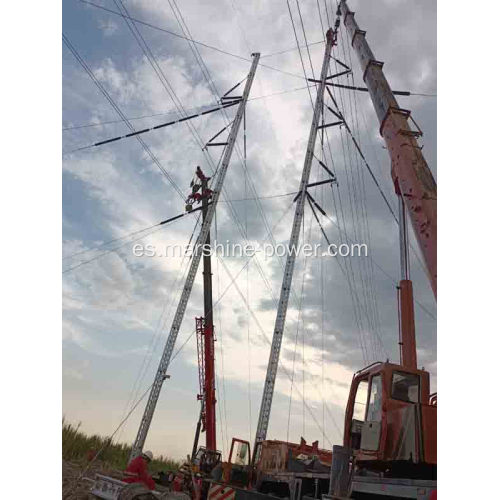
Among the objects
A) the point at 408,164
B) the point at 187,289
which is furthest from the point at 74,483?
the point at 408,164

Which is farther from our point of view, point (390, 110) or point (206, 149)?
point (206, 149)

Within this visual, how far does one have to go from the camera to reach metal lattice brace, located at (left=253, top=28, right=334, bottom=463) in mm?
14375

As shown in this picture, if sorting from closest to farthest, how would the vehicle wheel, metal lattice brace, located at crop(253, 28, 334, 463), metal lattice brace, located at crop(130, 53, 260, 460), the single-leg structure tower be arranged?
the vehicle wheel → metal lattice brace, located at crop(130, 53, 260, 460) → metal lattice brace, located at crop(253, 28, 334, 463) → the single-leg structure tower

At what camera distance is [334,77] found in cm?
2175

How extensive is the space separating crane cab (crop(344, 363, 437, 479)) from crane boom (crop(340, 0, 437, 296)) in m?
1.89

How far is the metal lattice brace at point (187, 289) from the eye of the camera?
1364 cm

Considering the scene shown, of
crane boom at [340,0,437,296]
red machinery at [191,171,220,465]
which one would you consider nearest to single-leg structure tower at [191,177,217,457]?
red machinery at [191,171,220,465]

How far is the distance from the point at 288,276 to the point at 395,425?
9.03 metres

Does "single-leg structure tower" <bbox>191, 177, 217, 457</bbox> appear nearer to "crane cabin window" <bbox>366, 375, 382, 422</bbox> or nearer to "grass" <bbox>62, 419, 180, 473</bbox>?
"grass" <bbox>62, 419, 180, 473</bbox>

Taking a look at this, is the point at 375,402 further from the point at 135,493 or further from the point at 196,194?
the point at 196,194

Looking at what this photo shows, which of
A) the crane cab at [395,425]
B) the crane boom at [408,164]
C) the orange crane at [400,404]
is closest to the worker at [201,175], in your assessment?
the crane boom at [408,164]
